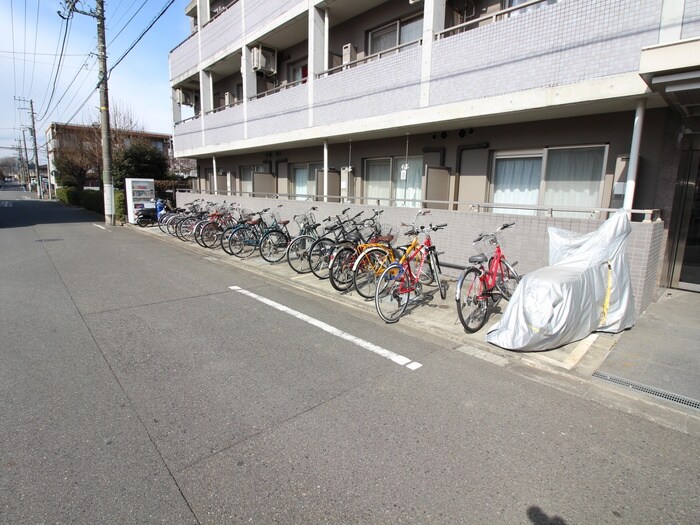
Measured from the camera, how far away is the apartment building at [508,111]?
542cm

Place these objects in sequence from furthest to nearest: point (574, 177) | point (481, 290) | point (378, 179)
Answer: point (378, 179) → point (574, 177) → point (481, 290)

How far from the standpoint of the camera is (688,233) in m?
6.59

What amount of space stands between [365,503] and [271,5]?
44.0ft

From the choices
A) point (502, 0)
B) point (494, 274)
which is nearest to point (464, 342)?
point (494, 274)

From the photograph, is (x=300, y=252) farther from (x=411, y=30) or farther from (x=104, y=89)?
(x=104, y=89)

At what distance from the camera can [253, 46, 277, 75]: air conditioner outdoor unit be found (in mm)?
12805

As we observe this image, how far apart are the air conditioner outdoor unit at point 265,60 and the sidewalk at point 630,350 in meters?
10.1

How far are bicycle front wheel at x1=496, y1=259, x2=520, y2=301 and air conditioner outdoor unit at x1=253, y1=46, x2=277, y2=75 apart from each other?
11.2 m

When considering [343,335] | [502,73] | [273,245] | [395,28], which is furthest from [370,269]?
[395,28]

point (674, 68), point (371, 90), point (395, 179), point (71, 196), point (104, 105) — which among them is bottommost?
point (71, 196)

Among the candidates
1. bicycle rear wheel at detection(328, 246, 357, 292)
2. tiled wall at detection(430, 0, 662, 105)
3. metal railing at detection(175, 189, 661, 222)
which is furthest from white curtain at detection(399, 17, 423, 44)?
bicycle rear wheel at detection(328, 246, 357, 292)

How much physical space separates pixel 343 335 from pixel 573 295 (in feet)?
8.61

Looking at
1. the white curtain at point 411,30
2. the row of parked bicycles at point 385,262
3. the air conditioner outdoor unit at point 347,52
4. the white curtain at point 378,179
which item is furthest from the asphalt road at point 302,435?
the air conditioner outdoor unit at point 347,52

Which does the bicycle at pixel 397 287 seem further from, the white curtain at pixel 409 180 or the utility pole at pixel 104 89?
the utility pole at pixel 104 89
